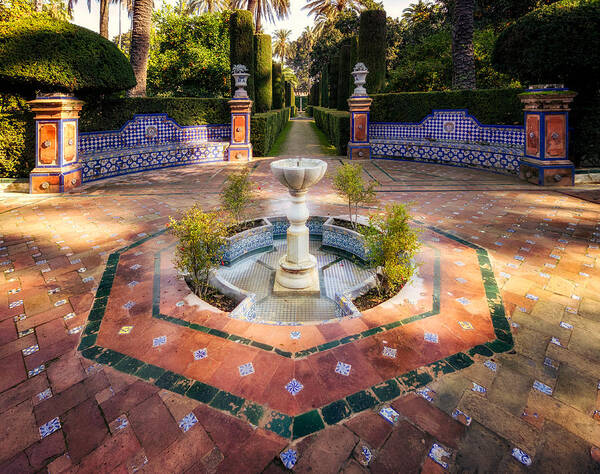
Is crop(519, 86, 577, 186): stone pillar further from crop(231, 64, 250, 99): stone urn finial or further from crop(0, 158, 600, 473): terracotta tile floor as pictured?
crop(231, 64, 250, 99): stone urn finial

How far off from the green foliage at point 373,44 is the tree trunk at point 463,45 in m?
3.37

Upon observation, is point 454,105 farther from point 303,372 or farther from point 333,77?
point 333,77

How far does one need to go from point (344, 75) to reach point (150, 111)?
1160cm

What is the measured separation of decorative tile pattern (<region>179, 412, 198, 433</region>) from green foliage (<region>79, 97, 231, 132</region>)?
38.8 ft

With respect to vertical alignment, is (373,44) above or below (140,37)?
above

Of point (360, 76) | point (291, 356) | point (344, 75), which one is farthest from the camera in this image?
point (344, 75)

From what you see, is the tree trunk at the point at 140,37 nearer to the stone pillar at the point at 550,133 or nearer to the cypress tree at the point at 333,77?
A: the cypress tree at the point at 333,77

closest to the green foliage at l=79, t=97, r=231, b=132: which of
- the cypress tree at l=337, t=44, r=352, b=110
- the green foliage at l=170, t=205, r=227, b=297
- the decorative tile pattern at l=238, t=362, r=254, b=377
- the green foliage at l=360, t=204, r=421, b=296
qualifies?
the cypress tree at l=337, t=44, r=352, b=110

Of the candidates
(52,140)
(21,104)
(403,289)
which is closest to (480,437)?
(403,289)

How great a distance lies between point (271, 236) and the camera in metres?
6.09

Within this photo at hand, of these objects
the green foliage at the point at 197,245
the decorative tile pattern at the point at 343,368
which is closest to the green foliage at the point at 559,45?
the green foliage at the point at 197,245

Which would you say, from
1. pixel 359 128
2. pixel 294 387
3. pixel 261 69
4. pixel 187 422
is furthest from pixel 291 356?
pixel 261 69

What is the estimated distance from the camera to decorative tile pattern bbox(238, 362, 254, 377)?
2664mm

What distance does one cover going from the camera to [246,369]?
2.71 metres
